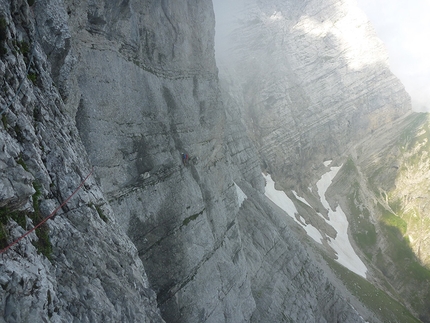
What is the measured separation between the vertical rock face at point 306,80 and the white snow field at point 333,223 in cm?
634

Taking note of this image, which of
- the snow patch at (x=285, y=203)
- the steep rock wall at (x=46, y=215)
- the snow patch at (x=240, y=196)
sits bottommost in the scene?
the snow patch at (x=285, y=203)

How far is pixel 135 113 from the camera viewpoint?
21266 mm

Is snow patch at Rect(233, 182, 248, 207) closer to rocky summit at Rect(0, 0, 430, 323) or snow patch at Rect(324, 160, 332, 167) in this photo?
rocky summit at Rect(0, 0, 430, 323)

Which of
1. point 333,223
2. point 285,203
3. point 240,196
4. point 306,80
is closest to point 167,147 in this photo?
point 240,196

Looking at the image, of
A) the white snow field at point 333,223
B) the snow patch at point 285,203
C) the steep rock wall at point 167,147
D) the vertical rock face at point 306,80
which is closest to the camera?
the steep rock wall at point 167,147

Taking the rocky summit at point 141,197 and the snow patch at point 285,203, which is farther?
the snow patch at point 285,203

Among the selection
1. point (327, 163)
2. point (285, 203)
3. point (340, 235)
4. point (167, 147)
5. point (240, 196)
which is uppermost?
point (167, 147)

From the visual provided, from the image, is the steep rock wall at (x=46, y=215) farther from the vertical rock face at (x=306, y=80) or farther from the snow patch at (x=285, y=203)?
the vertical rock face at (x=306, y=80)

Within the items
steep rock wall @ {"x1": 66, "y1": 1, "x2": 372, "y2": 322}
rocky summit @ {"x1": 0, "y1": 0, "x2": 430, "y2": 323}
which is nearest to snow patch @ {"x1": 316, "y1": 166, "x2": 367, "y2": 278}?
rocky summit @ {"x1": 0, "y1": 0, "x2": 430, "y2": 323}

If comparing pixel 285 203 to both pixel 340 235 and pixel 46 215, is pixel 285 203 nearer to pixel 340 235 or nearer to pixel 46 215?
pixel 340 235

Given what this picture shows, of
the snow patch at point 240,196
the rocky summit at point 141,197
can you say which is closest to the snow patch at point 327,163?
the rocky summit at point 141,197

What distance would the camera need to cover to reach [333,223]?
78.9 meters

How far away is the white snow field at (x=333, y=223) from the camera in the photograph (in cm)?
6419

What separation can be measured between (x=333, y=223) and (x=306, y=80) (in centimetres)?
5063
